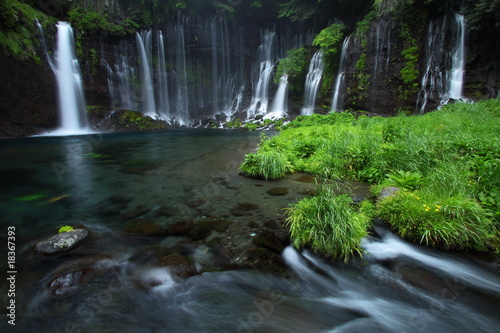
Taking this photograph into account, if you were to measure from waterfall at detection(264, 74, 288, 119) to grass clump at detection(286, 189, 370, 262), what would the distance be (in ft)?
84.3

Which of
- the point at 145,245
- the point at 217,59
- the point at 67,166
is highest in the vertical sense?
the point at 217,59

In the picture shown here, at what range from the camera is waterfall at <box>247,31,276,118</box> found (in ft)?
102

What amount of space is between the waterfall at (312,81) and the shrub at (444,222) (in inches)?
875

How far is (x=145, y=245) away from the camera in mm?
3633

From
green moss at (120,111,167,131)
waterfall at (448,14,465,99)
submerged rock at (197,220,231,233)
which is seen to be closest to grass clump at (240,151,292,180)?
submerged rock at (197,220,231,233)

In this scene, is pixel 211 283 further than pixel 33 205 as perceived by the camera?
No

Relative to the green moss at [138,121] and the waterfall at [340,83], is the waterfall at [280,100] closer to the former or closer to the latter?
the waterfall at [340,83]

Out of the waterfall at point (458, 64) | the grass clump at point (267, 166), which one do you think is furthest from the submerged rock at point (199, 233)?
the waterfall at point (458, 64)

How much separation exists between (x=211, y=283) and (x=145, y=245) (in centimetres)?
132

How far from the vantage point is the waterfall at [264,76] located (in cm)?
3123

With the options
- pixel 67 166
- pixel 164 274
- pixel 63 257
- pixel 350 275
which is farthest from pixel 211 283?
pixel 67 166

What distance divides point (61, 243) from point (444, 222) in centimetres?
527

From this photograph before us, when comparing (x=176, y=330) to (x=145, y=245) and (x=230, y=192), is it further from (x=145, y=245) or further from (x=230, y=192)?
(x=230, y=192)

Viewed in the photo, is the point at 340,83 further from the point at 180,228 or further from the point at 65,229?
the point at 65,229
